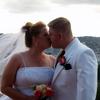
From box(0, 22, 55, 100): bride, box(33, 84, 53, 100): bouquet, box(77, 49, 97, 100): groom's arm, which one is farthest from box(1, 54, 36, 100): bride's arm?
box(77, 49, 97, 100): groom's arm

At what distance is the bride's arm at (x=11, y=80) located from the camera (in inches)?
327

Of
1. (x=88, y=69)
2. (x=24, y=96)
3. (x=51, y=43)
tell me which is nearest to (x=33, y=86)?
(x=24, y=96)

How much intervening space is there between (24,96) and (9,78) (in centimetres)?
40

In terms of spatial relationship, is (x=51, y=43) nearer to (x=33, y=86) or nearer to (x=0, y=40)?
(x=33, y=86)

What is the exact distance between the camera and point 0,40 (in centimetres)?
998

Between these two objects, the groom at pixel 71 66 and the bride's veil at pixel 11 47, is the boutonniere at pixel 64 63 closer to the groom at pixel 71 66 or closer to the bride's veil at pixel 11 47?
the groom at pixel 71 66

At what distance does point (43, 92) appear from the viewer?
8047mm

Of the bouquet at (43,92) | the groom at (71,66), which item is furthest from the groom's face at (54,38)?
the bouquet at (43,92)

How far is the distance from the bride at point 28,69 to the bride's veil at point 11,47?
2.27 ft

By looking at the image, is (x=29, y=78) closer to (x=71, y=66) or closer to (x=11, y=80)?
(x=11, y=80)

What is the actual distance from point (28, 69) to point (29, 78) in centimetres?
15

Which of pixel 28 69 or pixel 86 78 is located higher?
pixel 86 78

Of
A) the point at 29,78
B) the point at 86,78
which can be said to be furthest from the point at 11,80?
the point at 86,78

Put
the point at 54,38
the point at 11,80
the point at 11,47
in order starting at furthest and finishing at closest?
the point at 11,47, the point at 11,80, the point at 54,38
